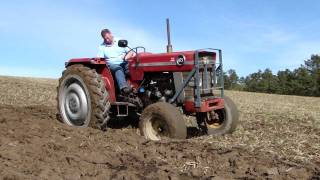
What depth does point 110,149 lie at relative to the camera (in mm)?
6969

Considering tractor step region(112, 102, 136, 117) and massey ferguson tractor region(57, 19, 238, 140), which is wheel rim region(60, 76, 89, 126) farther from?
tractor step region(112, 102, 136, 117)

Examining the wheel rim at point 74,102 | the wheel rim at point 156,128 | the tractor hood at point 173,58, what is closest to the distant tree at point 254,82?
the wheel rim at point 74,102

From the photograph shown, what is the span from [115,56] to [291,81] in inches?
3002

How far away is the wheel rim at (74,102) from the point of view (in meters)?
9.19

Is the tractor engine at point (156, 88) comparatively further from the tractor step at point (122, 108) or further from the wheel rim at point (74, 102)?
the wheel rim at point (74, 102)

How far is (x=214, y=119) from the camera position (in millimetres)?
8953

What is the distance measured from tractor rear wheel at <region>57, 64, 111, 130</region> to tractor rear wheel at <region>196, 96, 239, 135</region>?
1660mm

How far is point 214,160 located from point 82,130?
2862 mm

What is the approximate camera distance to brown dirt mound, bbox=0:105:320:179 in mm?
5621

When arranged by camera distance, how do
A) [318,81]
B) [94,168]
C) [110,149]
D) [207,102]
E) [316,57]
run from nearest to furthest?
[94,168], [110,149], [207,102], [318,81], [316,57]

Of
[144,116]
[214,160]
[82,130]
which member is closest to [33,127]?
[82,130]

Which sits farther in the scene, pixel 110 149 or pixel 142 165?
pixel 110 149

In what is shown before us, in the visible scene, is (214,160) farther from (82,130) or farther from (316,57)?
(316,57)

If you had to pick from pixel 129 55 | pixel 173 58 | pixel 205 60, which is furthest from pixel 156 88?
pixel 205 60
